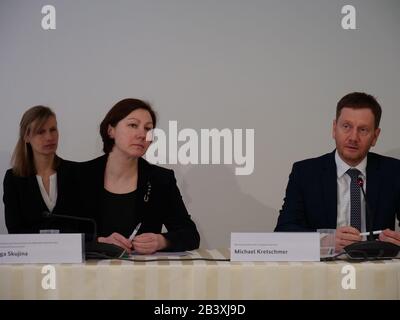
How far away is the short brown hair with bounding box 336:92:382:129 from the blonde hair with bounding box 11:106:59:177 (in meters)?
1.68

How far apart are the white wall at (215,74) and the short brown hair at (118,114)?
44mm

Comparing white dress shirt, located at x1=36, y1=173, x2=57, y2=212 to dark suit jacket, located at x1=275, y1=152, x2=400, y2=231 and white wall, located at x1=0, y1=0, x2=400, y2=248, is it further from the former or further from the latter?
dark suit jacket, located at x1=275, y1=152, x2=400, y2=231

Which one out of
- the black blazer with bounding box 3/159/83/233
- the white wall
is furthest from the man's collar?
the black blazer with bounding box 3/159/83/233

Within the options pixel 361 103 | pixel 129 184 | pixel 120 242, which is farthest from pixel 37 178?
pixel 361 103

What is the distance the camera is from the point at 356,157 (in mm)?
3828

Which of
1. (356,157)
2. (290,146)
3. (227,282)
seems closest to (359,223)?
(356,157)

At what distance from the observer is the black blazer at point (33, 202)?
3.85 metres

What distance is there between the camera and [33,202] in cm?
387

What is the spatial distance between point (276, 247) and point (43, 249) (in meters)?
1.02

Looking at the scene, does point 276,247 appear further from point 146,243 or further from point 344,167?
point 344,167

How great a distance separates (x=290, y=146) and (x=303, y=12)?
0.80 meters

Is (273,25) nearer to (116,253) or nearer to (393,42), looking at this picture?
(393,42)

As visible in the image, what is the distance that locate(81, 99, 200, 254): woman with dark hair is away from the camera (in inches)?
150

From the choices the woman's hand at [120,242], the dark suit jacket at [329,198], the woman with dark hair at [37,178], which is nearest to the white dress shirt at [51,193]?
the woman with dark hair at [37,178]
